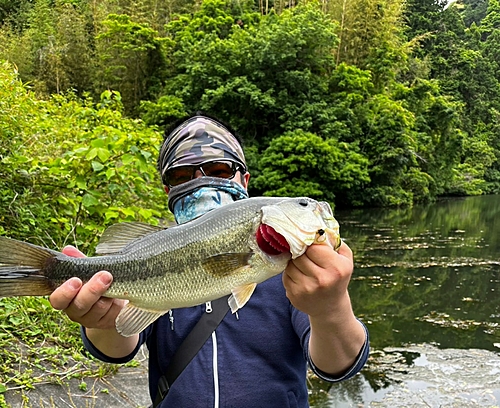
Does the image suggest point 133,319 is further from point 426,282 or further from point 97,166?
point 426,282

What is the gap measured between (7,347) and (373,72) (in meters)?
27.0

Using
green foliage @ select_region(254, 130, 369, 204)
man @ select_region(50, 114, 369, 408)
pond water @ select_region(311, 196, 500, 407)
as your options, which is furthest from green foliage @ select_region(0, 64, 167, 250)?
green foliage @ select_region(254, 130, 369, 204)

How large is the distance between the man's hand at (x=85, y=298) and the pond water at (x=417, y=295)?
4.49m

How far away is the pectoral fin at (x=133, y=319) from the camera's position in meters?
1.67

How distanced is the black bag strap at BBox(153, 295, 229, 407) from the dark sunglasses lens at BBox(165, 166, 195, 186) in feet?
2.32

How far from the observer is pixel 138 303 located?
1.68 meters

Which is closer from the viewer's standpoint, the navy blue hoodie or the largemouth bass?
the largemouth bass

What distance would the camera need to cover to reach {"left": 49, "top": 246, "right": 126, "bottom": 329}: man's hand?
63.3 inches

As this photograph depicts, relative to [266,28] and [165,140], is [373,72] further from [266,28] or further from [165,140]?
[165,140]

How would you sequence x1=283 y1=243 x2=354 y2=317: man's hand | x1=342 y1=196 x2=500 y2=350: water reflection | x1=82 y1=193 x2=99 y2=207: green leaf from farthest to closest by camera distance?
x1=342 y1=196 x2=500 y2=350: water reflection < x1=82 y1=193 x2=99 y2=207: green leaf < x1=283 y1=243 x2=354 y2=317: man's hand

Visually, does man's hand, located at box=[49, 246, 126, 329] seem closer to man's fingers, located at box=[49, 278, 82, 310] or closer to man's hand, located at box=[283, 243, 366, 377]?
man's fingers, located at box=[49, 278, 82, 310]

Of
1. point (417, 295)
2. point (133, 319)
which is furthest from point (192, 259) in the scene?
point (417, 295)

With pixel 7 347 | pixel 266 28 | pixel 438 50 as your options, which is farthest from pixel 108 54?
pixel 438 50

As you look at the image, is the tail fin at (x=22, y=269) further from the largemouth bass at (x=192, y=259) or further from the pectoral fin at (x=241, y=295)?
the pectoral fin at (x=241, y=295)
